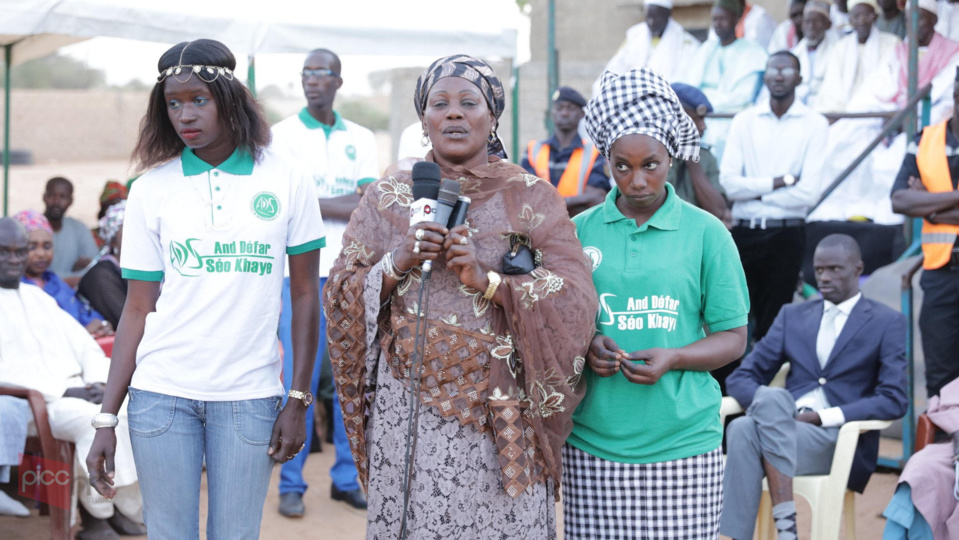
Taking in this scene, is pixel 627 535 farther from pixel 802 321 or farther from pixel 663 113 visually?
pixel 802 321

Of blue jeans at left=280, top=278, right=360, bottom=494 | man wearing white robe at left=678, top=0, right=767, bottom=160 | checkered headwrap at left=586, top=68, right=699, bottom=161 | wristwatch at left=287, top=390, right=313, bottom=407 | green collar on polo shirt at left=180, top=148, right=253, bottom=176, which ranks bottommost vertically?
blue jeans at left=280, top=278, right=360, bottom=494

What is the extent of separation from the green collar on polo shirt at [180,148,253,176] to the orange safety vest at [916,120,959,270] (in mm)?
4007

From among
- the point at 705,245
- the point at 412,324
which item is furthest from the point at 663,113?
the point at 412,324

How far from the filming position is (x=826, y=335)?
5.20 metres

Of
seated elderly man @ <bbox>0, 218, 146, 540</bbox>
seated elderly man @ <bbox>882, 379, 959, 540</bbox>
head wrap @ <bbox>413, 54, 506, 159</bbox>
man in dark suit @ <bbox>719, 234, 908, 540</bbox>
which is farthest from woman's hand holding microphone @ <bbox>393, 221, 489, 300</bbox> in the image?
seated elderly man @ <bbox>0, 218, 146, 540</bbox>

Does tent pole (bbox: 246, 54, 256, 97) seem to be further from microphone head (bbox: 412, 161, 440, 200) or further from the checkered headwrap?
microphone head (bbox: 412, 161, 440, 200)

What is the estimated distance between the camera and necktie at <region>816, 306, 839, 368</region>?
5164 millimetres

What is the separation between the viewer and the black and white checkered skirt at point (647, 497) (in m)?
3.08

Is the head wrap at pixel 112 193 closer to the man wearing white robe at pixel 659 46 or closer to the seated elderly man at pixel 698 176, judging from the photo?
the man wearing white robe at pixel 659 46

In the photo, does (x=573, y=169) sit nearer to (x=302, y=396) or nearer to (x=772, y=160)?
(x=772, y=160)

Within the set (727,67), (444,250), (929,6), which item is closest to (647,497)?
(444,250)

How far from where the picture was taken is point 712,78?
913 centimetres

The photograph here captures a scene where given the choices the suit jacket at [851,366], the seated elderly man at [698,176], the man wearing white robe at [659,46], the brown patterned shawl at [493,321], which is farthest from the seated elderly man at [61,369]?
the man wearing white robe at [659,46]

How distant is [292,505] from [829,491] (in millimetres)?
2867
